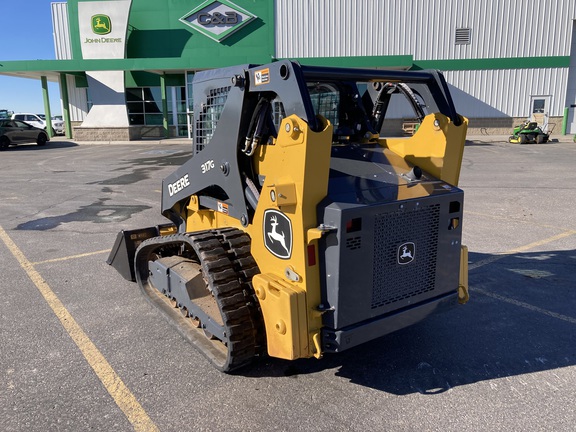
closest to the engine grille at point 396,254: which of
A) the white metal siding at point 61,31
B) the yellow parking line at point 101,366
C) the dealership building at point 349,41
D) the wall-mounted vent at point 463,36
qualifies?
the yellow parking line at point 101,366

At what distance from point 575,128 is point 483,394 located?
32.3 metres

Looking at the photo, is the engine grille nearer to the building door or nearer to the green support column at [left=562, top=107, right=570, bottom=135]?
the building door

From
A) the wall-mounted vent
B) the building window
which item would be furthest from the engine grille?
Answer: the wall-mounted vent

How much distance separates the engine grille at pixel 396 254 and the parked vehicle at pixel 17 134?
26.8m

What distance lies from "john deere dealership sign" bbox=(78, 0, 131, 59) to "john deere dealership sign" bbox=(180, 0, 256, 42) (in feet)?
11.8

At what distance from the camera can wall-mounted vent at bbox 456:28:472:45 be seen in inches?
1110

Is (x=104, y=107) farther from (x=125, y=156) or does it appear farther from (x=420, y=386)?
(x=420, y=386)

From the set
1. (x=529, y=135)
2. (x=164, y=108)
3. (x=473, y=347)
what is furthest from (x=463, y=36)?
(x=473, y=347)

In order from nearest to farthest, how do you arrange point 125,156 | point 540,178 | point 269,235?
point 269,235
point 540,178
point 125,156

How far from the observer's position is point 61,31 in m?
29.2

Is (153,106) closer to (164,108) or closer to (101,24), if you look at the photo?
(164,108)

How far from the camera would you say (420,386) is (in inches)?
133

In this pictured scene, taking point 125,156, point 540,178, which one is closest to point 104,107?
point 125,156

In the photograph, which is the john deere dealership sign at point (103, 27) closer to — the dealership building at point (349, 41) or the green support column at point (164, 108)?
the dealership building at point (349, 41)
